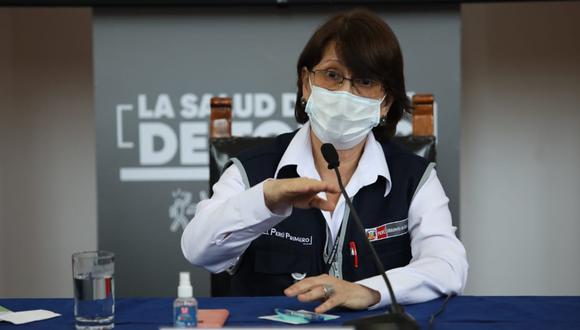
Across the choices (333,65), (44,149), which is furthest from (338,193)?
(44,149)

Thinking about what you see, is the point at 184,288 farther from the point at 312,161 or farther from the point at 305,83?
the point at 305,83

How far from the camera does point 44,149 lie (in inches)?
151

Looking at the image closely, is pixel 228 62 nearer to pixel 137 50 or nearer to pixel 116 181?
pixel 137 50

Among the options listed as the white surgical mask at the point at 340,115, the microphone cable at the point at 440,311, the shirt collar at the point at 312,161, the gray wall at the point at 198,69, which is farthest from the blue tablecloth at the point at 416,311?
the gray wall at the point at 198,69

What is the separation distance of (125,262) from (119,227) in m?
0.14

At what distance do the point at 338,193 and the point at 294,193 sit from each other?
0.30 m

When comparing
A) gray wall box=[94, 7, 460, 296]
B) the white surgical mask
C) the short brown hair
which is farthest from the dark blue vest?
gray wall box=[94, 7, 460, 296]

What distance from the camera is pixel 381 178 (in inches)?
71.9

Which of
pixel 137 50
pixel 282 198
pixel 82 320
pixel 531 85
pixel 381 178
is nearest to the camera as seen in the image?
pixel 82 320

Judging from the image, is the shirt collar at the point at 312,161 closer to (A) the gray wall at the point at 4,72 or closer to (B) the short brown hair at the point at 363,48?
(B) the short brown hair at the point at 363,48

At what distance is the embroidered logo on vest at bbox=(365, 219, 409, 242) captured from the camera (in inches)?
69.2

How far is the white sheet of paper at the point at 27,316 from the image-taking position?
1.36 meters

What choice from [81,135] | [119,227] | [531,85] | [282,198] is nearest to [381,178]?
[282,198]

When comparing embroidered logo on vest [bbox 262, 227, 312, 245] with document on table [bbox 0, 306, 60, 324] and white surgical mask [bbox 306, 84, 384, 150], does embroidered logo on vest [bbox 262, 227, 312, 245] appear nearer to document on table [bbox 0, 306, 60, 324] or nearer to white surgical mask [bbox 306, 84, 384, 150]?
white surgical mask [bbox 306, 84, 384, 150]
